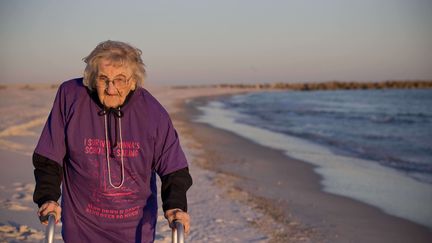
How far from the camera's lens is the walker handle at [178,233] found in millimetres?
2119

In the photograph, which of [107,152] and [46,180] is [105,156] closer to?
[107,152]

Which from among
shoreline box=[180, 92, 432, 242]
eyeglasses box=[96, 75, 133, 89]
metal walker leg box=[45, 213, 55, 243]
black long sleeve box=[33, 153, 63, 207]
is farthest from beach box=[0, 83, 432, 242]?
eyeglasses box=[96, 75, 133, 89]

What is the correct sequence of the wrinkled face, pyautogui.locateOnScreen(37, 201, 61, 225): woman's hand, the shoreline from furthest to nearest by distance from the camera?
the shoreline < the wrinkled face < pyautogui.locateOnScreen(37, 201, 61, 225): woman's hand

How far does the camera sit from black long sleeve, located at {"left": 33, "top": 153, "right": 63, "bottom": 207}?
2289 millimetres

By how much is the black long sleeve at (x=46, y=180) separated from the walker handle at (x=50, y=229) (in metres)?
0.09

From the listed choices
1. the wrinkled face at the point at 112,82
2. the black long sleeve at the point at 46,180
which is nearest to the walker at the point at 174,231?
the black long sleeve at the point at 46,180

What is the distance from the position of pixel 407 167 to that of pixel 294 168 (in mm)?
2742

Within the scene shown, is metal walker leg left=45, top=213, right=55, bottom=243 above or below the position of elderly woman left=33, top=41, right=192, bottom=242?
below

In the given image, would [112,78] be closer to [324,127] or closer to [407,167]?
[407,167]

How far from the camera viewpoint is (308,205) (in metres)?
6.66

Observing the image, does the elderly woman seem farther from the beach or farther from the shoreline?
the shoreline

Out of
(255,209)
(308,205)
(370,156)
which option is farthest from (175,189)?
(370,156)

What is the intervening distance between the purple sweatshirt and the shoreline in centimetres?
307

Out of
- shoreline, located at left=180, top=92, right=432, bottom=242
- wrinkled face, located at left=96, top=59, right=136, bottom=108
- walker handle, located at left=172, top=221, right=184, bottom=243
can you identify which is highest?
wrinkled face, located at left=96, top=59, right=136, bottom=108
